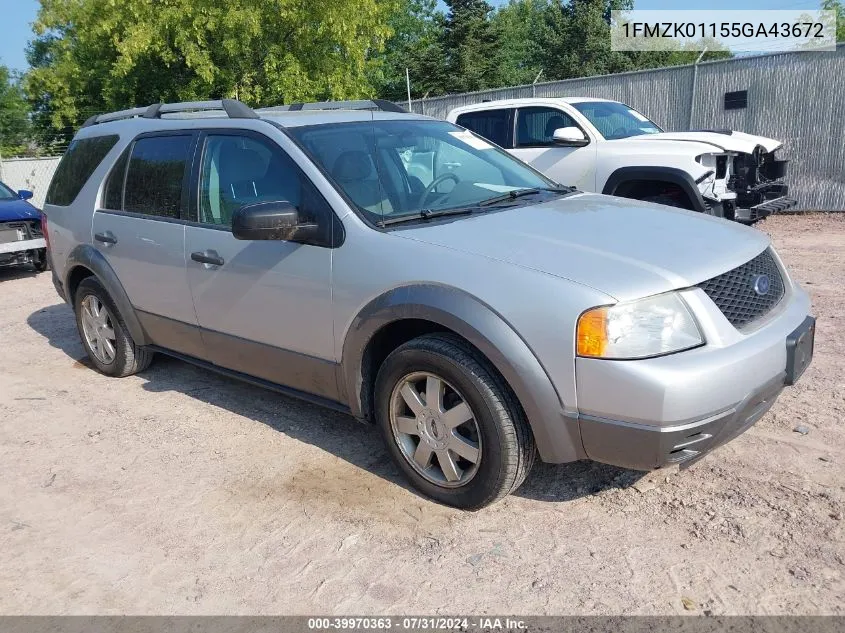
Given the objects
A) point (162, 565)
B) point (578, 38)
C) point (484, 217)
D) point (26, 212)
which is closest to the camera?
point (162, 565)

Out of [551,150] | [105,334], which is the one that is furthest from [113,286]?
[551,150]

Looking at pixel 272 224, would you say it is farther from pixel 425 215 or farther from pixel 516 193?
pixel 516 193

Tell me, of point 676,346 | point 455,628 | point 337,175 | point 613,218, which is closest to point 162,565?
point 455,628

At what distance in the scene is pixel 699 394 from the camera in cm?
275

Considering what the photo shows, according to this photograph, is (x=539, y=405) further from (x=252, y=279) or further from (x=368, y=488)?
(x=252, y=279)

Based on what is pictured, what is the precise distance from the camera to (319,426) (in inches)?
176

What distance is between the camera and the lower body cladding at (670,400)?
2734 mm

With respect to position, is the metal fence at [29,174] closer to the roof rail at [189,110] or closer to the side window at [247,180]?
the roof rail at [189,110]

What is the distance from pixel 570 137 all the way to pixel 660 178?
3.82 feet

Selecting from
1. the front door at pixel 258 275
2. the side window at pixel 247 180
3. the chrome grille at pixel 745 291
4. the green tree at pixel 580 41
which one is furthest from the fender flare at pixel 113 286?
the green tree at pixel 580 41

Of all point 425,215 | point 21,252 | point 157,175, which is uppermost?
point 157,175

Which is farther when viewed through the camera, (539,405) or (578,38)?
(578,38)

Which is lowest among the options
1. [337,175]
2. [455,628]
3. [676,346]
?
[455,628]

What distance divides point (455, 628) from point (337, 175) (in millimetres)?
2197
